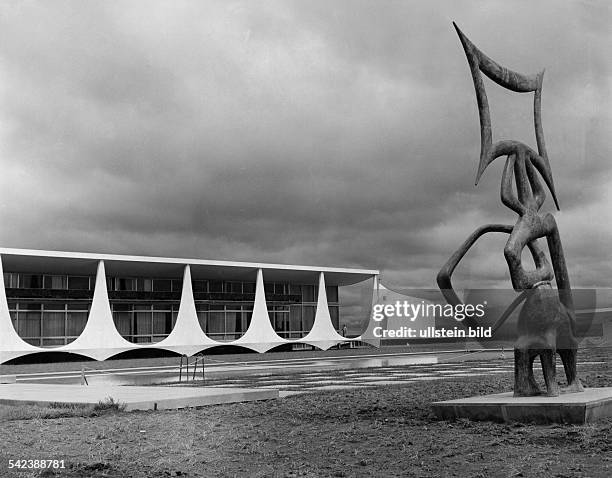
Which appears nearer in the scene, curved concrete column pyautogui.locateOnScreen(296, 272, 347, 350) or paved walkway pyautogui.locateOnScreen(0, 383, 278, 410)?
paved walkway pyautogui.locateOnScreen(0, 383, 278, 410)

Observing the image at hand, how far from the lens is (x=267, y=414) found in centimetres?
971

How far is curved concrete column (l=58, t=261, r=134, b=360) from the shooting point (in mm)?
38375

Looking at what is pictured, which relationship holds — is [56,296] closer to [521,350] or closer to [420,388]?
[420,388]

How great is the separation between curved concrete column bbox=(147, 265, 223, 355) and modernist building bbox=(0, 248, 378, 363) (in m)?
0.06

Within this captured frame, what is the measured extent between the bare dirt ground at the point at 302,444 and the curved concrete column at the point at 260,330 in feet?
115

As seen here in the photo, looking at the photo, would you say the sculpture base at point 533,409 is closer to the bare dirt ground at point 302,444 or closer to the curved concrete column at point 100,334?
the bare dirt ground at point 302,444

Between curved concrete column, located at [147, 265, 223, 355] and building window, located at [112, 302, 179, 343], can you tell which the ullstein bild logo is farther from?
building window, located at [112, 302, 179, 343]

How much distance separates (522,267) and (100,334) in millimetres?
33220

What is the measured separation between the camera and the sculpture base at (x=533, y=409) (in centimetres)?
793

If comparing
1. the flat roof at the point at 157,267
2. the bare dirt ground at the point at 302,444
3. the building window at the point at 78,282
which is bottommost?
the bare dirt ground at the point at 302,444

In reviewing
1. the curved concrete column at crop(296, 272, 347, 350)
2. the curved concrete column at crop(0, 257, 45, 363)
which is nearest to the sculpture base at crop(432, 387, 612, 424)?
the curved concrete column at crop(0, 257, 45, 363)

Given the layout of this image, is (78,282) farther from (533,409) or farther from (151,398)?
(533,409)

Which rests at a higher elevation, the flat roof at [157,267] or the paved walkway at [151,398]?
the flat roof at [157,267]

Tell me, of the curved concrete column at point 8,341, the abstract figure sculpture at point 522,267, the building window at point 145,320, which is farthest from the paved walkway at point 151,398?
the building window at point 145,320
